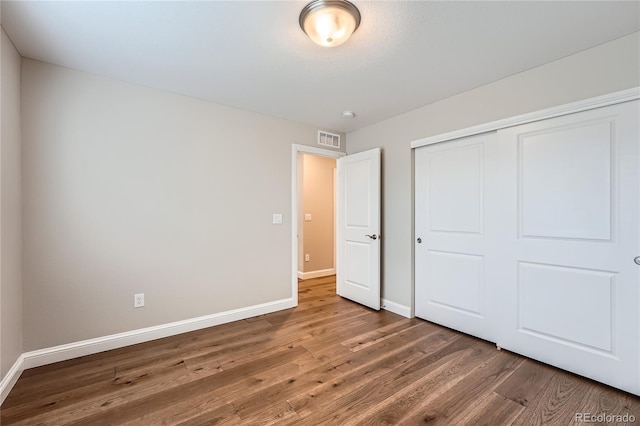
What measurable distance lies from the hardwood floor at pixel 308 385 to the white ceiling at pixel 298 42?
7.95 feet

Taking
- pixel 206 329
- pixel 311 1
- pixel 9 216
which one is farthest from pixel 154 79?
pixel 206 329

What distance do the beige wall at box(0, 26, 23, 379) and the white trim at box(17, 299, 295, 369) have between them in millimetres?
164

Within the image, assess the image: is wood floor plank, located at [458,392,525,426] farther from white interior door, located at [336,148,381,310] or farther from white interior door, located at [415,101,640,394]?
white interior door, located at [336,148,381,310]

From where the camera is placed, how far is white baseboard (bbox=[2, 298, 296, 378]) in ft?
7.17

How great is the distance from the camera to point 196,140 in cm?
289

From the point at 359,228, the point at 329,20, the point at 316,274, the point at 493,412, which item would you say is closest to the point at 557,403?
the point at 493,412

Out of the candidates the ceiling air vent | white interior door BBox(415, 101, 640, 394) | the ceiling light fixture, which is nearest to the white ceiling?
the ceiling light fixture

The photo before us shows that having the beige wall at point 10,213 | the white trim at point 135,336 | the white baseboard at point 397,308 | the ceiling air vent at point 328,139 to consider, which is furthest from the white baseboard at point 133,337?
the ceiling air vent at point 328,139

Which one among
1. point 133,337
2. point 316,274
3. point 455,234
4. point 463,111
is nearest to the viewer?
point 133,337

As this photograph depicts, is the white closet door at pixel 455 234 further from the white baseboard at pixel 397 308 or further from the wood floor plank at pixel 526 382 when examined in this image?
the wood floor plank at pixel 526 382

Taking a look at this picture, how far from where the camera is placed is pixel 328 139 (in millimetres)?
3895

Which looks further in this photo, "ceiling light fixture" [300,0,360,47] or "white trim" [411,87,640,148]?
"white trim" [411,87,640,148]

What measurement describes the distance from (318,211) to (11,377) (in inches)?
165

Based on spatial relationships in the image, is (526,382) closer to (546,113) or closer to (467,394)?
(467,394)
